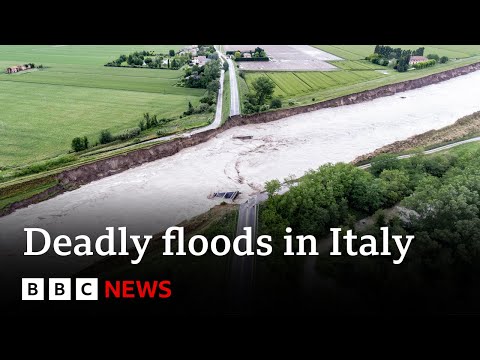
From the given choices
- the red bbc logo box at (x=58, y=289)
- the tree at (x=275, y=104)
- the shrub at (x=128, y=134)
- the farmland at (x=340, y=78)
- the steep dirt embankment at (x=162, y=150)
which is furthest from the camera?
the farmland at (x=340, y=78)

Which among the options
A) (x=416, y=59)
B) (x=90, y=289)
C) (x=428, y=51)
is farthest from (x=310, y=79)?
(x=90, y=289)

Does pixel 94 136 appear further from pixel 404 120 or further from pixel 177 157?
pixel 404 120

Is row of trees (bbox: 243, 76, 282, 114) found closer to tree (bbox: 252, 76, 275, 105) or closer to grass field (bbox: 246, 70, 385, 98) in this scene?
tree (bbox: 252, 76, 275, 105)

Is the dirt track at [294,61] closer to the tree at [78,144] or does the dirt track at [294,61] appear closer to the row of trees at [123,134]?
the row of trees at [123,134]

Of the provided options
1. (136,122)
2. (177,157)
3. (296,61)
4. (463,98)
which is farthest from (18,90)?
(463,98)

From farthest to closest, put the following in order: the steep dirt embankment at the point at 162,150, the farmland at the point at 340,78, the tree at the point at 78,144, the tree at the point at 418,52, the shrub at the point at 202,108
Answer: the tree at the point at 418,52 → the farmland at the point at 340,78 → the shrub at the point at 202,108 → the tree at the point at 78,144 → the steep dirt embankment at the point at 162,150

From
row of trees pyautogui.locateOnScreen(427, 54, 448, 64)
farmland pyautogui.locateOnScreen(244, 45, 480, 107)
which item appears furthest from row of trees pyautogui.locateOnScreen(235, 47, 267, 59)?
row of trees pyautogui.locateOnScreen(427, 54, 448, 64)

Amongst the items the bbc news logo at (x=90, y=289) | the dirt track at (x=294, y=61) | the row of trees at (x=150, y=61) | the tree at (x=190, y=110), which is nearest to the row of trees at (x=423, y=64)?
the dirt track at (x=294, y=61)
